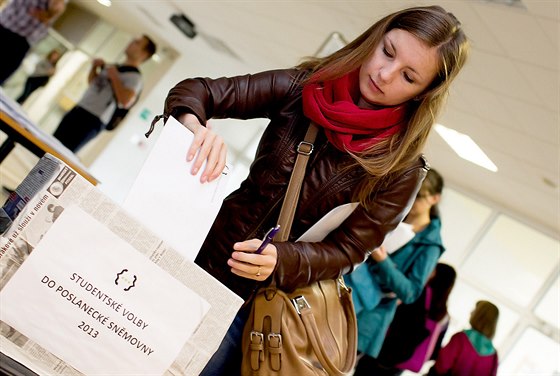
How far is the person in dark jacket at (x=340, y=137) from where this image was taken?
110cm

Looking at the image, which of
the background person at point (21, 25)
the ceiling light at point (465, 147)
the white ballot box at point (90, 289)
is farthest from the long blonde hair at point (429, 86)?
the ceiling light at point (465, 147)

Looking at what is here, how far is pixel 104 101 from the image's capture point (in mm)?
4773

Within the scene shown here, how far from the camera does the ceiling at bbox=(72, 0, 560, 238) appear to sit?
2.96 m

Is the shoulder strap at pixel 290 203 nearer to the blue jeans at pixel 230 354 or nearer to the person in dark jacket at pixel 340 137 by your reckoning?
the person in dark jacket at pixel 340 137

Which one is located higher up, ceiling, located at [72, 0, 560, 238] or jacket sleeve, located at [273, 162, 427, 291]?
ceiling, located at [72, 0, 560, 238]

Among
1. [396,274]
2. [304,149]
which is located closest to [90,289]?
[304,149]

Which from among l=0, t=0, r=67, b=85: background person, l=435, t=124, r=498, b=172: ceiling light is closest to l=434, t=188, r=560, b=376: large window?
l=435, t=124, r=498, b=172: ceiling light

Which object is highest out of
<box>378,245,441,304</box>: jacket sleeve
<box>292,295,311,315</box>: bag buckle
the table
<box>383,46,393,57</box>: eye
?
<box>383,46,393,57</box>: eye

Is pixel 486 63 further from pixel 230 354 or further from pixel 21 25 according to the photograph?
pixel 21 25

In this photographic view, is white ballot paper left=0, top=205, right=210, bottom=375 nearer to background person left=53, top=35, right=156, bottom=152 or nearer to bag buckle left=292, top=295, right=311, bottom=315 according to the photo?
bag buckle left=292, top=295, right=311, bottom=315

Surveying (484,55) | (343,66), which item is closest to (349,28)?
(484,55)

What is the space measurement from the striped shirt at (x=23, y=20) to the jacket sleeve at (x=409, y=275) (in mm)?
3376

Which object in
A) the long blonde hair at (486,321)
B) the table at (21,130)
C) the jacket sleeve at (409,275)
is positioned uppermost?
the long blonde hair at (486,321)

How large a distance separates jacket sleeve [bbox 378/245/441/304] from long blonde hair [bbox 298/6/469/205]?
1.39 m
